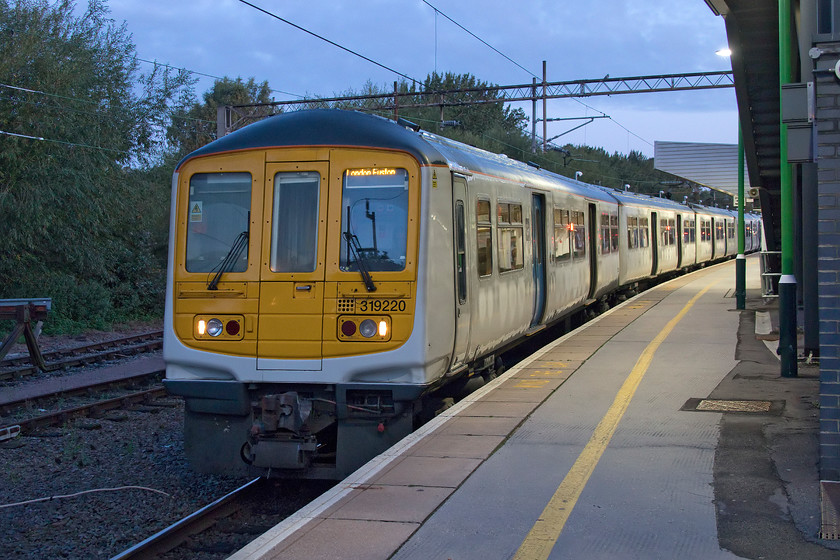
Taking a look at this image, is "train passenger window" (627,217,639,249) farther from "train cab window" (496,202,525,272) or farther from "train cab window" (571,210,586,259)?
"train cab window" (496,202,525,272)

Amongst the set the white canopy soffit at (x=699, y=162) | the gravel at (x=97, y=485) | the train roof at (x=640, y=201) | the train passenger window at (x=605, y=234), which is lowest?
the gravel at (x=97, y=485)

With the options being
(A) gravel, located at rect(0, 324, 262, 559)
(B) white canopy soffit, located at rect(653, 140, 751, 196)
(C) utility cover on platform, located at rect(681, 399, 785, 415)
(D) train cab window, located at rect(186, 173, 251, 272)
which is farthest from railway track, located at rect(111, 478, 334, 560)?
(B) white canopy soffit, located at rect(653, 140, 751, 196)

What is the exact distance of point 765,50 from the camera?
628 inches

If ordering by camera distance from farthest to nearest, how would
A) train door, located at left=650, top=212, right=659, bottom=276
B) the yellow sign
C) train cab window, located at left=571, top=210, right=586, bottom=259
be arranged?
train door, located at left=650, top=212, right=659, bottom=276, train cab window, located at left=571, top=210, right=586, bottom=259, the yellow sign

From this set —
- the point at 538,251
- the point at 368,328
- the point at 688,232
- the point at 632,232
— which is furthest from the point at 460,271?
the point at 688,232

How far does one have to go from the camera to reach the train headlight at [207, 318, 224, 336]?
24.5ft

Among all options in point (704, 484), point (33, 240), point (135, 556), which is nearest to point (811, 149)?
point (704, 484)

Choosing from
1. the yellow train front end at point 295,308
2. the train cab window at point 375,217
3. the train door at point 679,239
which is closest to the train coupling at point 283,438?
the yellow train front end at point 295,308

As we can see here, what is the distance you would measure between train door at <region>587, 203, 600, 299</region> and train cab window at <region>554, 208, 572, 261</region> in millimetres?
2695

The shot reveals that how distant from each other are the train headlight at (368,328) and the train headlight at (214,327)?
126 cm

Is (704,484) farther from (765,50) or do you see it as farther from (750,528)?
(765,50)

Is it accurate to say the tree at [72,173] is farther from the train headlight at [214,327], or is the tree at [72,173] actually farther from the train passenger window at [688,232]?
the train passenger window at [688,232]

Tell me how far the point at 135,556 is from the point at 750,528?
158 inches

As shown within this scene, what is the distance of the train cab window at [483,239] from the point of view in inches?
345
